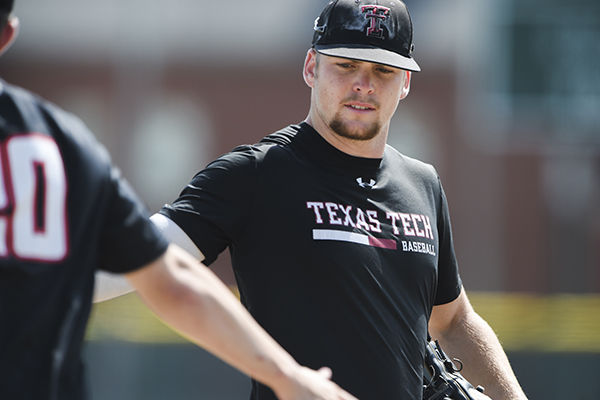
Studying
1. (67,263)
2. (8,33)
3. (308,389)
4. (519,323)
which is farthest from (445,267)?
(519,323)

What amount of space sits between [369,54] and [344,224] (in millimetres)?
671

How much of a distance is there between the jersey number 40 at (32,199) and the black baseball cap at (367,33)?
1665 mm

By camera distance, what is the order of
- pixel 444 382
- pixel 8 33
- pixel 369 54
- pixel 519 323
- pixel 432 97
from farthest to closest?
pixel 432 97
pixel 519 323
pixel 444 382
pixel 369 54
pixel 8 33

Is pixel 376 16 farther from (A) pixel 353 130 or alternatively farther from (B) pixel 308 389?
(B) pixel 308 389

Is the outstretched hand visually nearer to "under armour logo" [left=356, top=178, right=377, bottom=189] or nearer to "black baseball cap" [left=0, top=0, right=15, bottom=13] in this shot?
"black baseball cap" [left=0, top=0, right=15, bottom=13]

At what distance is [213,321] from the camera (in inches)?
71.3

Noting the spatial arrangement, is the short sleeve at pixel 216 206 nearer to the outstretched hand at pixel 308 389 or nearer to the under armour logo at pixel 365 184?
the under armour logo at pixel 365 184

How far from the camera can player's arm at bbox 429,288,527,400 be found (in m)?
3.33

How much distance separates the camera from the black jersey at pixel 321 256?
8.98 feet

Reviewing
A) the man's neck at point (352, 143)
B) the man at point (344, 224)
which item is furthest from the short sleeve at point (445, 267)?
the man's neck at point (352, 143)

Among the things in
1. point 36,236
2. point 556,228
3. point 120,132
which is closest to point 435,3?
point 556,228

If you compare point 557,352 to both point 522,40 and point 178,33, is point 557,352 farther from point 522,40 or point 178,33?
point 178,33

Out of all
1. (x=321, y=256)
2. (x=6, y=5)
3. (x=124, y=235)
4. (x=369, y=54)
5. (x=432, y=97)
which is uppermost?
(x=6, y=5)

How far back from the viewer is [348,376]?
272 centimetres
